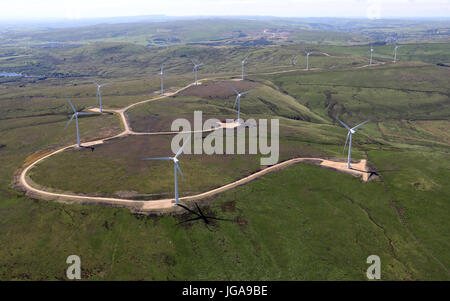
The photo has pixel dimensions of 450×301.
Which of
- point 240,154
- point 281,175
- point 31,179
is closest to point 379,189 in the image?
point 281,175

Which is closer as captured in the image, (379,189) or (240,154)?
(379,189)

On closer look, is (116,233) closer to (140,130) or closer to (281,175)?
(281,175)

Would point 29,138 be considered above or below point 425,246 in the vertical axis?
above

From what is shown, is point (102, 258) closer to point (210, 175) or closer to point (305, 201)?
point (210, 175)

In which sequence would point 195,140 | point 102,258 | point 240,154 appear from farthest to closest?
point 195,140, point 240,154, point 102,258
